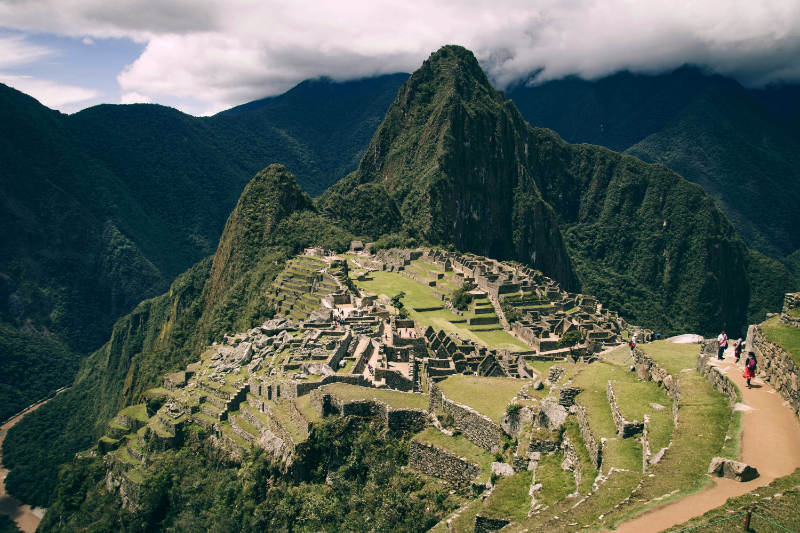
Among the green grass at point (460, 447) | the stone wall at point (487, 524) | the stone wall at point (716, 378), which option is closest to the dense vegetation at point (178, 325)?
the green grass at point (460, 447)

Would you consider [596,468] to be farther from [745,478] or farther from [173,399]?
[173,399]

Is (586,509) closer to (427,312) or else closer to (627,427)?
(627,427)

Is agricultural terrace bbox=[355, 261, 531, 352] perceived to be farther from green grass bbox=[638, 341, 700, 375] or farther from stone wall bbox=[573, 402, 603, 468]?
stone wall bbox=[573, 402, 603, 468]

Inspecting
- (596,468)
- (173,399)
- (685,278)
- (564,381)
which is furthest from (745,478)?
(685,278)

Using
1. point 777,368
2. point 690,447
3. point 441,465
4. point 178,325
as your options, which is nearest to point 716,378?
point 777,368

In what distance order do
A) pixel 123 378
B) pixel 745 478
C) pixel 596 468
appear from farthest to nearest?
pixel 123 378
pixel 596 468
pixel 745 478

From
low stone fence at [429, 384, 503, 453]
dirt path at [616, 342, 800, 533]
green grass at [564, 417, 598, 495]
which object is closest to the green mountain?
low stone fence at [429, 384, 503, 453]
